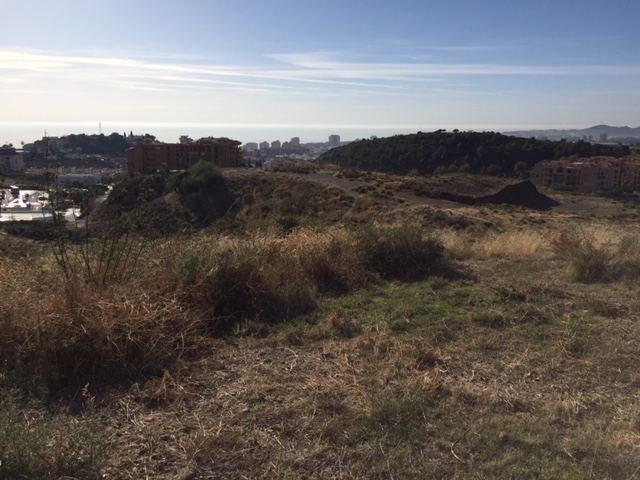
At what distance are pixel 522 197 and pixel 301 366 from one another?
35.8m

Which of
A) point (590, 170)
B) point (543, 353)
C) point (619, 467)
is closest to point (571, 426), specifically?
point (619, 467)

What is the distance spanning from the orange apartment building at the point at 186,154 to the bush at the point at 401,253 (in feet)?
121

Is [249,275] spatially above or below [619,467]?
above

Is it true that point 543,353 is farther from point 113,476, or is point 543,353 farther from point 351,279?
point 113,476

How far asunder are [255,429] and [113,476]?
75 cm

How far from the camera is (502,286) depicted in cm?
566

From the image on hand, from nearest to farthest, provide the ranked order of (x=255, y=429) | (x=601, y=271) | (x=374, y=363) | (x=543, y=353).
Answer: (x=255, y=429) < (x=374, y=363) < (x=543, y=353) < (x=601, y=271)

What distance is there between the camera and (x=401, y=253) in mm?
6457

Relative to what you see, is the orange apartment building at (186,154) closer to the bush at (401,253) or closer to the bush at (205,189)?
the bush at (205,189)

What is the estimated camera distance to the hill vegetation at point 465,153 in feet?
209

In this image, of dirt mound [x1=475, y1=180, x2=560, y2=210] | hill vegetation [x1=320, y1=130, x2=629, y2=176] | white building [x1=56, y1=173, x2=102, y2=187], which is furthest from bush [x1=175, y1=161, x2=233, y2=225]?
hill vegetation [x1=320, y1=130, x2=629, y2=176]

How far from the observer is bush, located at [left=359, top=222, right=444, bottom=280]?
6340 mm

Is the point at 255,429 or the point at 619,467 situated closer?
the point at 619,467

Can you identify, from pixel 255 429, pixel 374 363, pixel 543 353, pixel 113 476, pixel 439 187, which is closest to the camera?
pixel 113 476
